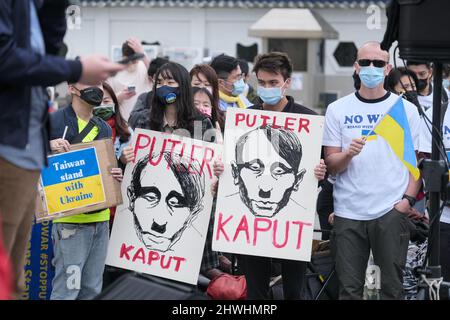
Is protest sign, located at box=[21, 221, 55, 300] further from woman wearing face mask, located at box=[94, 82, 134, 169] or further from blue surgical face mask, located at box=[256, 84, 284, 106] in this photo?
blue surgical face mask, located at box=[256, 84, 284, 106]

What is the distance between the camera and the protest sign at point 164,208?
598 cm

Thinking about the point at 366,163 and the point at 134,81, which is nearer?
the point at 366,163

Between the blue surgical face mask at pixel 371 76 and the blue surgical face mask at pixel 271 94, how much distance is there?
0.49m

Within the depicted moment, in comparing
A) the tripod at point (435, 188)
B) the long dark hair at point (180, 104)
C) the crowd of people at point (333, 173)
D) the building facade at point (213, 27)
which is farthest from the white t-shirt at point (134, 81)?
the building facade at point (213, 27)

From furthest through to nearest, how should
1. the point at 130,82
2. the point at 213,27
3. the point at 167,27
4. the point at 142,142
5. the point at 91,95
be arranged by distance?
the point at 167,27
the point at 213,27
the point at 130,82
the point at 142,142
the point at 91,95

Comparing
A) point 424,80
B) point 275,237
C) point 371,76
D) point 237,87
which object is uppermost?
point 371,76

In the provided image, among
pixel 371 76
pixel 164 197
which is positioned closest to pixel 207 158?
pixel 164 197

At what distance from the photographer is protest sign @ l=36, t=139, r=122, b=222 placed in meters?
5.70

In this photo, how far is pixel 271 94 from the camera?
Result: 19.3 ft

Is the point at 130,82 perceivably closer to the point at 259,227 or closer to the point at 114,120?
the point at 114,120

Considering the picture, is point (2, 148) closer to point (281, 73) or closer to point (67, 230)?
point (67, 230)

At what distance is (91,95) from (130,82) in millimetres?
3624

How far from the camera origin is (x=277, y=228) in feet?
18.8

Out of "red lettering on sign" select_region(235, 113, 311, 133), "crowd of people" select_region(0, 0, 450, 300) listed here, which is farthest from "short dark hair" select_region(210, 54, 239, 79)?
"red lettering on sign" select_region(235, 113, 311, 133)
